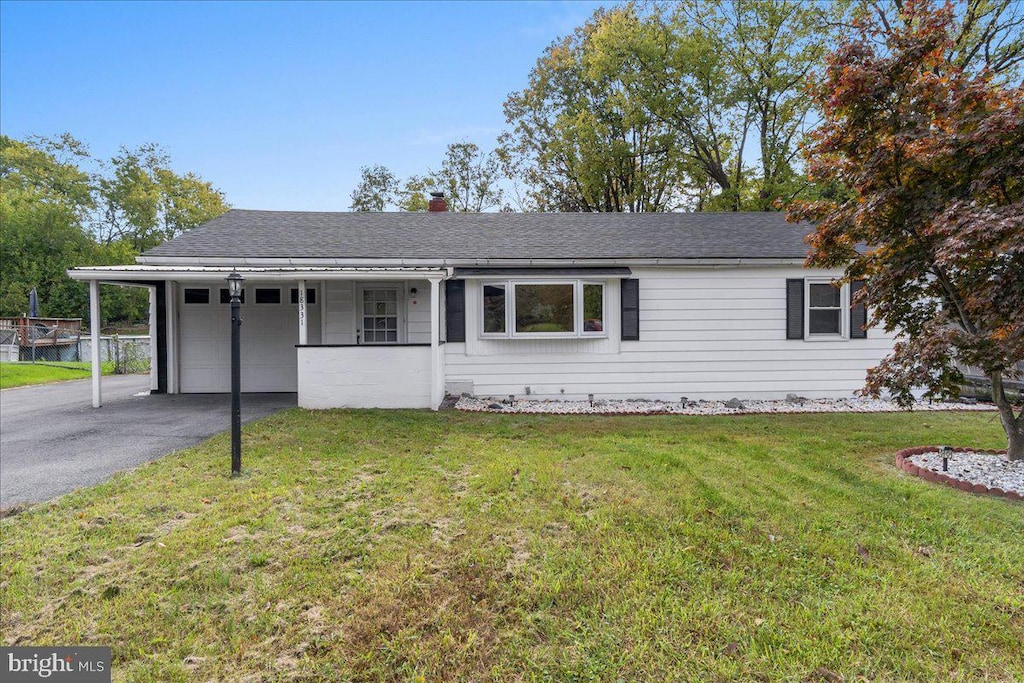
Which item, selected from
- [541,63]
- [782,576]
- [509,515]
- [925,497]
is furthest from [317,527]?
[541,63]

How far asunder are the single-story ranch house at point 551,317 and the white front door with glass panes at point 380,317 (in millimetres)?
28

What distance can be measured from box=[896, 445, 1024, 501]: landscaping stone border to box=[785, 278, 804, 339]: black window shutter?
3999 mm

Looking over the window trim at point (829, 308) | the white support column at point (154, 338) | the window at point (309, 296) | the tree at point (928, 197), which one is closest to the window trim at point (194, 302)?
the white support column at point (154, 338)

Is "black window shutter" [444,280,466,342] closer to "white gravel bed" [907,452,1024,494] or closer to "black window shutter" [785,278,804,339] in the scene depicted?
"black window shutter" [785,278,804,339]

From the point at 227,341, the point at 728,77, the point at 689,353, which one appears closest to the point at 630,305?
the point at 689,353

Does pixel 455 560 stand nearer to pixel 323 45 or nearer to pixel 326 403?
pixel 326 403

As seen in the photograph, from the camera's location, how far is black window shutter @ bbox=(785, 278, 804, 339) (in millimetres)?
9422

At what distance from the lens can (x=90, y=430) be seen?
22.1ft

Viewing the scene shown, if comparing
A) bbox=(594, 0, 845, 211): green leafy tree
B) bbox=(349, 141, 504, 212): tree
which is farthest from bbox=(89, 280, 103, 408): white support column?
bbox=(594, 0, 845, 211): green leafy tree

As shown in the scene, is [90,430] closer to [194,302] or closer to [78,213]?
[194,302]

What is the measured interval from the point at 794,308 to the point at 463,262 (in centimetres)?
637

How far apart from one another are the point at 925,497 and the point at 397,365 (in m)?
6.97

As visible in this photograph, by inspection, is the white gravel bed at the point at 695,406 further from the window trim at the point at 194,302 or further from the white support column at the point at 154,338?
the white support column at the point at 154,338

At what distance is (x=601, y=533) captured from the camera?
3.45m
